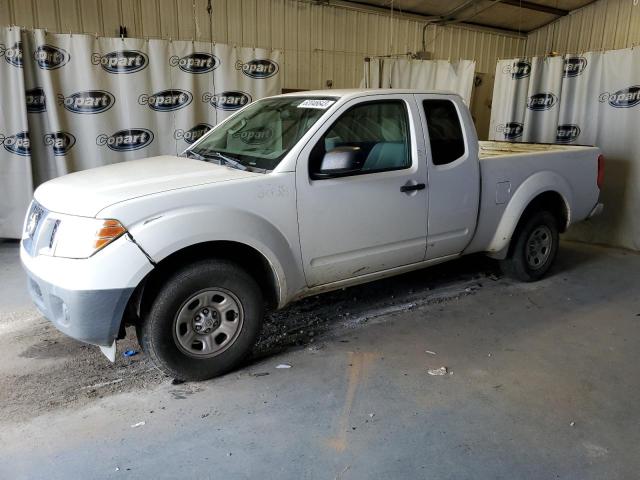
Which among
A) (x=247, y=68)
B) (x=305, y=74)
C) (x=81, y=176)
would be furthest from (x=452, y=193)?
(x=305, y=74)

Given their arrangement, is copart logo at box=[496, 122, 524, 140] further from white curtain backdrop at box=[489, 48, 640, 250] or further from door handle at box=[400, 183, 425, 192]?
door handle at box=[400, 183, 425, 192]

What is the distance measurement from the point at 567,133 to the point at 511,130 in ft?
2.56

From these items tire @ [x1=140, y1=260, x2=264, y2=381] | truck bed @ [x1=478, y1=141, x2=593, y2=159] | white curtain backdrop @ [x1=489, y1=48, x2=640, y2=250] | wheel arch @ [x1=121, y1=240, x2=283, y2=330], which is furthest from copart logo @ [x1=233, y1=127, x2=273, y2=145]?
white curtain backdrop @ [x1=489, y1=48, x2=640, y2=250]

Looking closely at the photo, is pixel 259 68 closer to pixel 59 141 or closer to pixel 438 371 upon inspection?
pixel 59 141

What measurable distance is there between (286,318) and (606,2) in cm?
931

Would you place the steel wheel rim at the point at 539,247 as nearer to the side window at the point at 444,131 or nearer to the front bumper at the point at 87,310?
the side window at the point at 444,131

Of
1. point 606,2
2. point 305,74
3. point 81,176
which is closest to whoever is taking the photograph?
point 81,176

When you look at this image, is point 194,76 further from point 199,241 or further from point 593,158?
point 593,158

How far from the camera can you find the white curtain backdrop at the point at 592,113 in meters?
6.36

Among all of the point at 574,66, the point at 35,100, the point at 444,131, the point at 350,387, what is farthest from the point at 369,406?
the point at 574,66

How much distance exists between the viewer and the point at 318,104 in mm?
3680

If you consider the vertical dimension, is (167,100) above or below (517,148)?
above

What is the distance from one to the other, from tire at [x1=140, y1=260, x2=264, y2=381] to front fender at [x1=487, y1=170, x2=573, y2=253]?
8.06 feet

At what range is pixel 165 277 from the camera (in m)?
2.99
